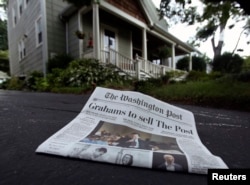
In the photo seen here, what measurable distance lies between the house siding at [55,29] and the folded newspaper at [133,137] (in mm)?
6729

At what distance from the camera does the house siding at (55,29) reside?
7.20 metres

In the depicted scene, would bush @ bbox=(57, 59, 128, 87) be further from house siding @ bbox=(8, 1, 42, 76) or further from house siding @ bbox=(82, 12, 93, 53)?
house siding @ bbox=(8, 1, 42, 76)

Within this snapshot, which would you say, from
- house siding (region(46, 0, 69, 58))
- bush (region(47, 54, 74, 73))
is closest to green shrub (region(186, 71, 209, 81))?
bush (region(47, 54, 74, 73))

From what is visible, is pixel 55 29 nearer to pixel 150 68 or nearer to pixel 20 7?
pixel 150 68

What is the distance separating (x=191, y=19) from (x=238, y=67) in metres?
1.59

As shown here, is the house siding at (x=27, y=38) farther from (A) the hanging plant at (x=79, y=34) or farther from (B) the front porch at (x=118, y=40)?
(B) the front porch at (x=118, y=40)

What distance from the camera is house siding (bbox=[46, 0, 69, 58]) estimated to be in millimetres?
7203

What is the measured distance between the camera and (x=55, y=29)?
7.39m

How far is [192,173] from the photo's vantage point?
0.64 m

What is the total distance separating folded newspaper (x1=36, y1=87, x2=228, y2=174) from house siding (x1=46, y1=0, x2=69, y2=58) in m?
6.73

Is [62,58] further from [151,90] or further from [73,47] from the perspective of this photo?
[151,90]

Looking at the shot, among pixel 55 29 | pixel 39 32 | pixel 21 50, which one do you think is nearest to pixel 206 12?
pixel 55 29

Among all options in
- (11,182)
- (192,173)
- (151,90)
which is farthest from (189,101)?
(11,182)

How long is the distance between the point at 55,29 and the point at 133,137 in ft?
24.5
